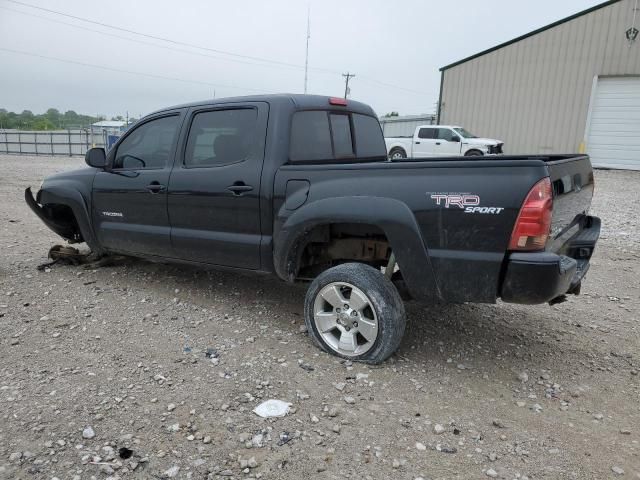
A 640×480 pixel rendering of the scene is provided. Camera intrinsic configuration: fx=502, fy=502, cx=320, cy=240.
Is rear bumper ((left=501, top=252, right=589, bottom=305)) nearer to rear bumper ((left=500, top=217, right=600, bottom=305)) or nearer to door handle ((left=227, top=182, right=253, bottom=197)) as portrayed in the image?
rear bumper ((left=500, top=217, right=600, bottom=305))

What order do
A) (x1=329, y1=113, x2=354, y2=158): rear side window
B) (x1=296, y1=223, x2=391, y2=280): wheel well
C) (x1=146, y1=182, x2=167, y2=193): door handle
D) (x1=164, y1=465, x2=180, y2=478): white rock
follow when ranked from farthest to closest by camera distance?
(x1=146, y1=182, x2=167, y2=193): door handle < (x1=329, y1=113, x2=354, y2=158): rear side window < (x1=296, y1=223, x2=391, y2=280): wheel well < (x1=164, y1=465, x2=180, y2=478): white rock

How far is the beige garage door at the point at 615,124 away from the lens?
18.2m

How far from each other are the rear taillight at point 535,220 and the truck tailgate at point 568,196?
0.38 ft

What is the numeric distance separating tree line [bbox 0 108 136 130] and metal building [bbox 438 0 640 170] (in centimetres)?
3455

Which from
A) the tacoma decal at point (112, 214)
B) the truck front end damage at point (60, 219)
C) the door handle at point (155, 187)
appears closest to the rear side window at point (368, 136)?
the door handle at point (155, 187)

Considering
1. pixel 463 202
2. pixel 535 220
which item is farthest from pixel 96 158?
pixel 535 220

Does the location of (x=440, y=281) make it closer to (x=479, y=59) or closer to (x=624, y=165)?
(x=624, y=165)

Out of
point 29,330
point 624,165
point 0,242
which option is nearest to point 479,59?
point 624,165

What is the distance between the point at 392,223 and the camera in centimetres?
311

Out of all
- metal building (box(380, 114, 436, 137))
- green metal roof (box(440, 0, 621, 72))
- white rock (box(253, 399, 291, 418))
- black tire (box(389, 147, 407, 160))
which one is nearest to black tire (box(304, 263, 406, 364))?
white rock (box(253, 399, 291, 418))

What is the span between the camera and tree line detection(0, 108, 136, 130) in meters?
50.9

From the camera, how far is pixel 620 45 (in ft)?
59.2

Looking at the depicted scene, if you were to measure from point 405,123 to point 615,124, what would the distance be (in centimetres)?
1268

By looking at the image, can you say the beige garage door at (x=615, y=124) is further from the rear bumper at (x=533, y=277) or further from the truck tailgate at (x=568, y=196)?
the rear bumper at (x=533, y=277)
